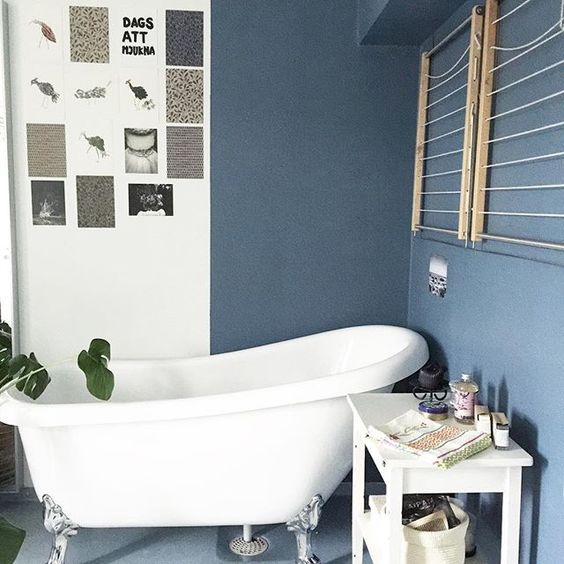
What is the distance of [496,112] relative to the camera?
193cm

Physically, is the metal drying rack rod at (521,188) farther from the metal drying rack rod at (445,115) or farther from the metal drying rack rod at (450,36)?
the metal drying rack rod at (450,36)

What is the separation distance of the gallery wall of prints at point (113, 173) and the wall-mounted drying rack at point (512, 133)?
123 cm

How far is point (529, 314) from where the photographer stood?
167cm

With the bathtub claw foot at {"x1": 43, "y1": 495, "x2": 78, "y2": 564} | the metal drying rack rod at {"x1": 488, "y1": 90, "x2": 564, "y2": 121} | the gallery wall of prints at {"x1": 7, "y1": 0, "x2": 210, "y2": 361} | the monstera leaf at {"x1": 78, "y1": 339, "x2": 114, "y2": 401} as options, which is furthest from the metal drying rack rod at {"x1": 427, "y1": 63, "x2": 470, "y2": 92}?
the bathtub claw foot at {"x1": 43, "y1": 495, "x2": 78, "y2": 564}

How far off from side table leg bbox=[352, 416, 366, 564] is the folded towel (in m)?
0.13

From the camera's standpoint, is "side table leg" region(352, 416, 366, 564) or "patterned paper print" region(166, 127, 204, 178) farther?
"patterned paper print" region(166, 127, 204, 178)

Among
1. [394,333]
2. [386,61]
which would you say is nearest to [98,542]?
[394,333]

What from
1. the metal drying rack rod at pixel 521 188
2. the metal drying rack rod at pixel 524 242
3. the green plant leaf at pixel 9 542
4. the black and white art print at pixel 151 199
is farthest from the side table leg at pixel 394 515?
the black and white art print at pixel 151 199

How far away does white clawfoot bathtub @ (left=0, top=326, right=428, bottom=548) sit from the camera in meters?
2.02

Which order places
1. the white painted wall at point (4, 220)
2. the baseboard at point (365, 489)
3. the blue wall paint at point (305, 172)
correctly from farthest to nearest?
1. the baseboard at point (365, 489)
2. the blue wall paint at point (305, 172)
3. the white painted wall at point (4, 220)

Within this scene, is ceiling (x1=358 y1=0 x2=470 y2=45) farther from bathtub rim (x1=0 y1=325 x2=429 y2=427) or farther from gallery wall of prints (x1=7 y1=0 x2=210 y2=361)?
bathtub rim (x1=0 y1=325 x2=429 y2=427)

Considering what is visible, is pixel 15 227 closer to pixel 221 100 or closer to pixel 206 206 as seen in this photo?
pixel 206 206

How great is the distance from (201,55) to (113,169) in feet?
1.93

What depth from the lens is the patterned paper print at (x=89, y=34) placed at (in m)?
2.68
